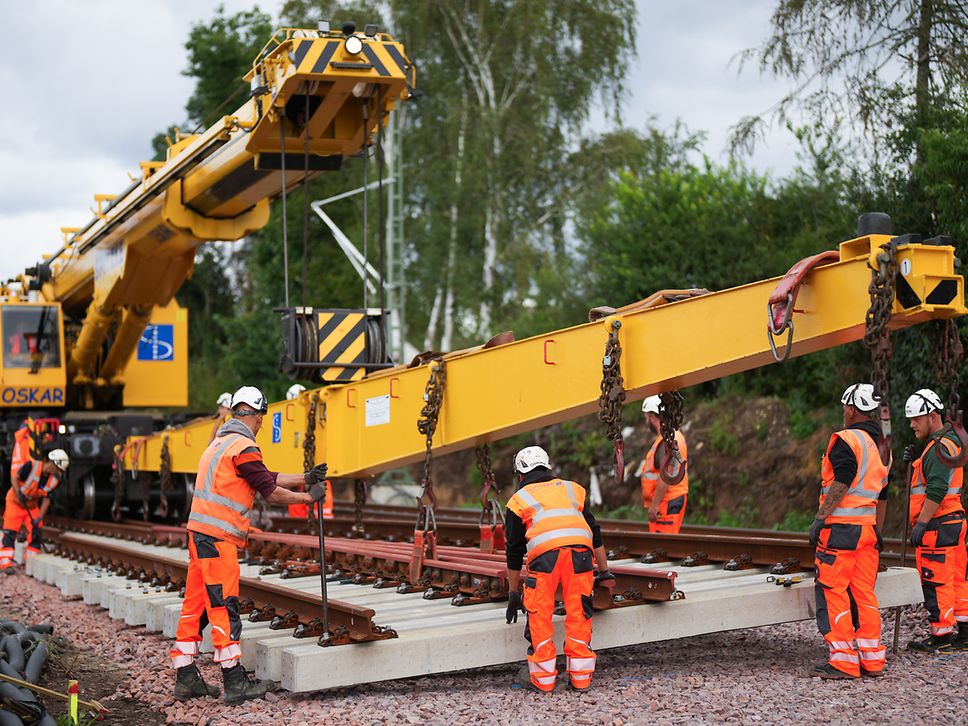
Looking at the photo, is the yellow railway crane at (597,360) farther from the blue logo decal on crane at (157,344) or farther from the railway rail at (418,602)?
the blue logo decal on crane at (157,344)

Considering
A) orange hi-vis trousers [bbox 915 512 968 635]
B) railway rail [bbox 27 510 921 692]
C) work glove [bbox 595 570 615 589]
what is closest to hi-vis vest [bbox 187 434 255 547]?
railway rail [bbox 27 510 921 692]

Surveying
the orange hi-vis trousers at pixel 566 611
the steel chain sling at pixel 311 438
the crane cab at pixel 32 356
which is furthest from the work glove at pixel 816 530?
the crane cab at pixel 32 356

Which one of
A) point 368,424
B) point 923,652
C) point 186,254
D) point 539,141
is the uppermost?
point 539,141

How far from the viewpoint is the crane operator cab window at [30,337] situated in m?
14.5

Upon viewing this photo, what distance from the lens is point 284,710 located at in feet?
19.3

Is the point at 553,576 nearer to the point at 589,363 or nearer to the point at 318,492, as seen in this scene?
the point at 589,363

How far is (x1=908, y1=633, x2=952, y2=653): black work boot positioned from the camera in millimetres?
7094

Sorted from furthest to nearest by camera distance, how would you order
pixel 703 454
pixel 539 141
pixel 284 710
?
pixel 539 141, pixel 703 454, pixel 284 710

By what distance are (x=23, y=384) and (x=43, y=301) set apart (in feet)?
4.26

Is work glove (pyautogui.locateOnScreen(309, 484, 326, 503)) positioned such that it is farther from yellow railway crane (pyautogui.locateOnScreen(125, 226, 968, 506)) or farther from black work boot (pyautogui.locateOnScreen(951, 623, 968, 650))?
black work boot (pyautogui.locateOnScreen(951, 623, 968, 650))

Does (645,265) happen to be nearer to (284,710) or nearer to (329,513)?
(329,513)

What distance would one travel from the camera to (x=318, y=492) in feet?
19.7

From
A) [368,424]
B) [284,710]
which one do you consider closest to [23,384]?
[368,424]

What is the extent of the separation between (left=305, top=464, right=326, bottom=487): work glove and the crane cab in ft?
30.8
